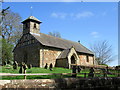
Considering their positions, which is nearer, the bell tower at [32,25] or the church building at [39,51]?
the church building at [39,51]

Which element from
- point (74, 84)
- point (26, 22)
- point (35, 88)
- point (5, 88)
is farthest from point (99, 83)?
point (26, 22)

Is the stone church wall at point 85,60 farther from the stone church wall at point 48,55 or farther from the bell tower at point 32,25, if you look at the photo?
the bell tower at point 32,25

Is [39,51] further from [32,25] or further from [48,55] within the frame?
[32,25]

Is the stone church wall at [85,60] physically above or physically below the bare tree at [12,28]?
below

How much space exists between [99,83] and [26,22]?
78.9 feet

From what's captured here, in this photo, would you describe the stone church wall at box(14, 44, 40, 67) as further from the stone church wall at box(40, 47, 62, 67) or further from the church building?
the stone church wall at box(40, 47, 62, 67)

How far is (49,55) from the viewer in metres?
24.1

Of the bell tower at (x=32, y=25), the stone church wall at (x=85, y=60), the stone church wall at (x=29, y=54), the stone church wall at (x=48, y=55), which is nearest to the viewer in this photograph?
the stone church wall at (x=48, y=55)

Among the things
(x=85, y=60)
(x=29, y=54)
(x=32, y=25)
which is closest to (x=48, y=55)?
(x=29, y=54)

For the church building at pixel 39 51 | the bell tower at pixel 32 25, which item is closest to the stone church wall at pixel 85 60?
the church building at pixel 39 51

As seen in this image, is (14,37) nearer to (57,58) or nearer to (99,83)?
(57,58)

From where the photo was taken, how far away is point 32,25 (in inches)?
1037

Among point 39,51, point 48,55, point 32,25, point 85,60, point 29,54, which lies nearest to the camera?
point 39,51

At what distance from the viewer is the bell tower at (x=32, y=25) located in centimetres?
2608
